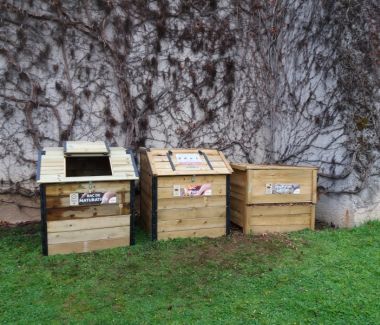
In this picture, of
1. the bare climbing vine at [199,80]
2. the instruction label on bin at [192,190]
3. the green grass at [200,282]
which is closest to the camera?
the green grass at [200,282]

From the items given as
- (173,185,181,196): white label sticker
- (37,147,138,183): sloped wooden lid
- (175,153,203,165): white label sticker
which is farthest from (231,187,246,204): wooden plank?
(37,147,138,183): sloped wooden lid

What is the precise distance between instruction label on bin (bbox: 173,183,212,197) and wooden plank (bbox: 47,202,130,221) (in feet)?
1.94

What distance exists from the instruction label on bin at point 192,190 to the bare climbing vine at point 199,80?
1547 millimetres

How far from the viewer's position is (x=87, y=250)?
12.8 feet

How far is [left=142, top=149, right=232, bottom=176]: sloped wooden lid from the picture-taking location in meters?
4.20

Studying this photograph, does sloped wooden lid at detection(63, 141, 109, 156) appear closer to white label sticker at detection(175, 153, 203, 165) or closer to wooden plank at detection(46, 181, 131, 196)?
wooden plank at detection(46, 181, 131, 196)

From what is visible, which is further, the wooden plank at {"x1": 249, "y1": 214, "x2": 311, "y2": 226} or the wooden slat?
the wooden plank at {"x1": 249, "y1": 214, "x2": 311, "y2": 226}

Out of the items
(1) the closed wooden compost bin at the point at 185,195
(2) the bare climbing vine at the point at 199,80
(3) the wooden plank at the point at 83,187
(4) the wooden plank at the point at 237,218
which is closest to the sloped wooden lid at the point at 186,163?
(1) the closed wooden compost bin at the point at 185,195

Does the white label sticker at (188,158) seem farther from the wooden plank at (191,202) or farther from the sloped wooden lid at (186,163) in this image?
the wooden plank at (191,202)

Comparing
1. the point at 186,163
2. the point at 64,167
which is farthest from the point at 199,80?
the point at 64,167

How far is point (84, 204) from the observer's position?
150 inches

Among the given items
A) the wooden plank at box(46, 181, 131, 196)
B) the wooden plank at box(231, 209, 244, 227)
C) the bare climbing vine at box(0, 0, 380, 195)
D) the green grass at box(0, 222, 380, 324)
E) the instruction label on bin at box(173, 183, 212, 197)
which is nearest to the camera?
the green grass at box(0, 222, 380, 324)

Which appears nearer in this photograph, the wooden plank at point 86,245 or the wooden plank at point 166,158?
the wooden plank at point 86,245

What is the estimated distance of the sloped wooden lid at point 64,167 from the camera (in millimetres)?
3713
